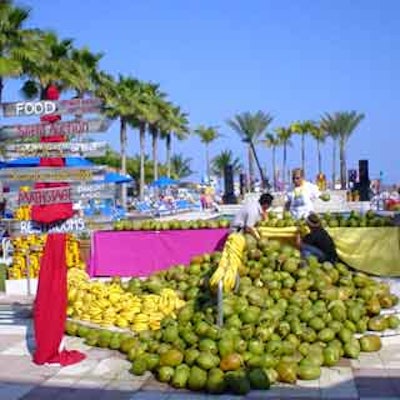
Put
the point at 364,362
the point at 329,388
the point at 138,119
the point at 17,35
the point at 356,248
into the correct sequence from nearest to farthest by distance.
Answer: the point at 329,388, the point at 364,362, the point at 356,248, the point at 17,35, the point at 138,119

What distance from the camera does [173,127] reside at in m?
75.8

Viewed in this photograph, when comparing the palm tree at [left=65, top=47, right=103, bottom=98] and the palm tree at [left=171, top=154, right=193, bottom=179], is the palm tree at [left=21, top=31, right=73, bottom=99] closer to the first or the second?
the palm tree at [left=65, top=47, right=103, bottom=98]

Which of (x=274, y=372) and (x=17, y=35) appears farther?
(x=17, y=35)

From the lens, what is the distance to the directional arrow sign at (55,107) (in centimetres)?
955

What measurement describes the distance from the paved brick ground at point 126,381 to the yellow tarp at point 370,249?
2.52m

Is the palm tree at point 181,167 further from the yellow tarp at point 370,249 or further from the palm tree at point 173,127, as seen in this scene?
the yellow tarp at point 370,249

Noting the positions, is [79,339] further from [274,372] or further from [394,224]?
[394,224]

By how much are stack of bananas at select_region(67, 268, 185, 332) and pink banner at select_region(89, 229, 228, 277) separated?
14.2 feet

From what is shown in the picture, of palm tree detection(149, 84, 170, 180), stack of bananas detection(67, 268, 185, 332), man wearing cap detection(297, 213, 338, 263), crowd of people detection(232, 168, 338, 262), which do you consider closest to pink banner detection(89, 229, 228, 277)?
crowd of people detection(232, 168, 338, 262)

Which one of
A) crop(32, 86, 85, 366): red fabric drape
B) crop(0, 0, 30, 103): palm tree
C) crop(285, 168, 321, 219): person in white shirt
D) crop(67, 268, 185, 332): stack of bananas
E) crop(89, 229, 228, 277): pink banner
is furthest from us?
crop(0, 0, 30, 103): palm tree

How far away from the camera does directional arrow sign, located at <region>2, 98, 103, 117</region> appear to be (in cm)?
955

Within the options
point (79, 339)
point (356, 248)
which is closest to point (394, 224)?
point (356, 248)

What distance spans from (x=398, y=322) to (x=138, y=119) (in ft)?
183

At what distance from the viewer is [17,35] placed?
30.2m
